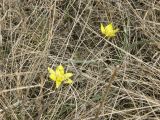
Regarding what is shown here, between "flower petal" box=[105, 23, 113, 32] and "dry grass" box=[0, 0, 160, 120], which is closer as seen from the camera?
"dry grass" box=[0, 0, 160, 120]

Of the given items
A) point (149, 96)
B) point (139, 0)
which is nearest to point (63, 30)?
point (139, 0)

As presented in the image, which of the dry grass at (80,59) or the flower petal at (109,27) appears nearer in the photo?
the dry grass at (80,59)

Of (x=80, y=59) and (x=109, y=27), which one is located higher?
(x=109, y=27)

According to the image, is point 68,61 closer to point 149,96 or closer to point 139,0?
point 149,96

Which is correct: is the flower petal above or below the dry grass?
above

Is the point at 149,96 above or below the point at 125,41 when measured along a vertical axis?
below

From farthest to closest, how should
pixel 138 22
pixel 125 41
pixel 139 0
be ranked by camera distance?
pixel 139 0, pixel 138 22, pixel 125 41

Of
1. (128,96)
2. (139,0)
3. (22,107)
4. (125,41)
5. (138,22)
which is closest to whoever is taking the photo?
(22,107)

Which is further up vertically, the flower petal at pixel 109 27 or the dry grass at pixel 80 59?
the flower petal at pixel 109 27
